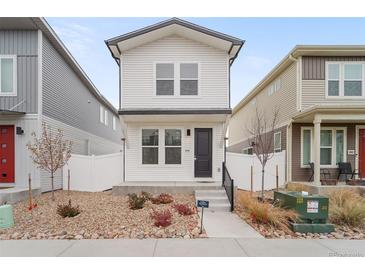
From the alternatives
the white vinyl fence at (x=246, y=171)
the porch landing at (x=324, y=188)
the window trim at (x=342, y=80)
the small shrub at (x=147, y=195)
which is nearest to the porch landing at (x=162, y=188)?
the small shrub at (x=147, y=195)

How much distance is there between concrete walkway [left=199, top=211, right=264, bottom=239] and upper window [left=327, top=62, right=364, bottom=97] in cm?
850

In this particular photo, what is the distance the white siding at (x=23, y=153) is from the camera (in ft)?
32.2

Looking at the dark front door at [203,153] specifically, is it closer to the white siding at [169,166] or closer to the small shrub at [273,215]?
the white siding at [169,166]

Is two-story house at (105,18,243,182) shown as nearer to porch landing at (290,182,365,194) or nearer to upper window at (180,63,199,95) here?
upper window at (180,63,199,95)

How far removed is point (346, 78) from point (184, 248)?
37.7 ft

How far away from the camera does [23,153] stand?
9883 millimetres

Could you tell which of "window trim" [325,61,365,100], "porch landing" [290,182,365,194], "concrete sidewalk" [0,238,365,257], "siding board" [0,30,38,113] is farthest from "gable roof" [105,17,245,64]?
"concrete sidewalk" [0,238,365,257]

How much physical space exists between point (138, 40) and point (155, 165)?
17.5 ft

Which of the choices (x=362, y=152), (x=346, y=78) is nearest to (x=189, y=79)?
(x=346, y=78)

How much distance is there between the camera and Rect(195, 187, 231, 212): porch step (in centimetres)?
803

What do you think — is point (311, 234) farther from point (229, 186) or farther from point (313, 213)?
point (229, 186)

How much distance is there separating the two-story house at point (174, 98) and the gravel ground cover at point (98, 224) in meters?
2.92

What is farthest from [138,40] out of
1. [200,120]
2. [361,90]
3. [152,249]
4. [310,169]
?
[361,90]

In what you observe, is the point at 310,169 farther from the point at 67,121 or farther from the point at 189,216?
the point at 67,121
